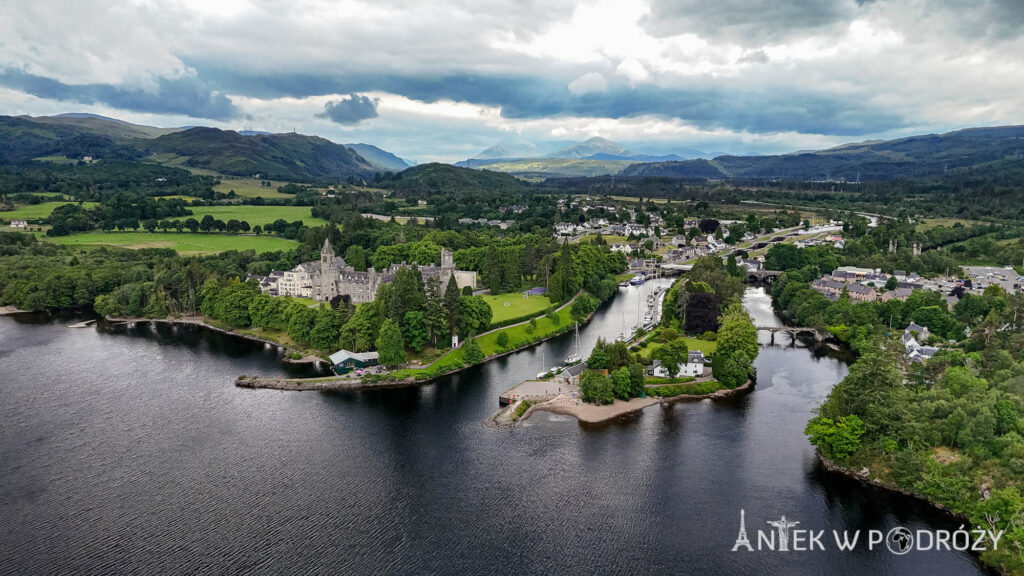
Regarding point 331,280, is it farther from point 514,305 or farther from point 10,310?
point 10,310

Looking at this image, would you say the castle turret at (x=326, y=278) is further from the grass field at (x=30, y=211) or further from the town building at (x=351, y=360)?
the grass field at (x=30, y=211)

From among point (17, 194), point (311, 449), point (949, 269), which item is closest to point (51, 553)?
point (311, 449)

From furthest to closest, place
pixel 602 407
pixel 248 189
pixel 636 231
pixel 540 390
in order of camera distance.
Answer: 1. pixel 248 189
2. pixel 636 231
3. pixel 540 390
4. pixel 602 407

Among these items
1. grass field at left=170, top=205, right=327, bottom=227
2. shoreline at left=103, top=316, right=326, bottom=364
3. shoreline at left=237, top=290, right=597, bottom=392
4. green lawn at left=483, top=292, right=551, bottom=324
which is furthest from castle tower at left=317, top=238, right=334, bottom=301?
grass field at left=170, top=205, right=327, bottom=227

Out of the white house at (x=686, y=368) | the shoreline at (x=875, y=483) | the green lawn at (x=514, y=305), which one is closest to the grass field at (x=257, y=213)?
the green lawn at (x=514, y=305)

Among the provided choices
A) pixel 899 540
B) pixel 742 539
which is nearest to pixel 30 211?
pixel 742 539

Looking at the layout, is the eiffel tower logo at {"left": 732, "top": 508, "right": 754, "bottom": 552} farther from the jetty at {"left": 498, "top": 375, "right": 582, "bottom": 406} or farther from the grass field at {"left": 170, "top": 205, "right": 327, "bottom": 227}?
the grass field at {"left": 170, "top": 205, "right": 327, "bottom": 227}

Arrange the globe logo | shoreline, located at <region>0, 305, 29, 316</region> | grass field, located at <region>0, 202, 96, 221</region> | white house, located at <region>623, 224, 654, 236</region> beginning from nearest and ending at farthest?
the globe logo
shoreline, located at <region>0, 305, 29, 316</region>
grass field, located at <region>0, 202, 96, 221</region>
white house, located at <region>623, 224, 654, 236</region>
